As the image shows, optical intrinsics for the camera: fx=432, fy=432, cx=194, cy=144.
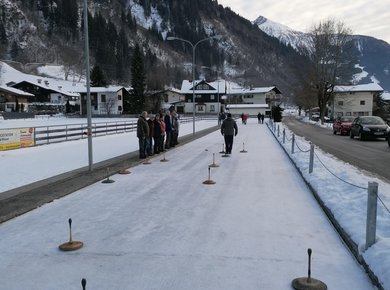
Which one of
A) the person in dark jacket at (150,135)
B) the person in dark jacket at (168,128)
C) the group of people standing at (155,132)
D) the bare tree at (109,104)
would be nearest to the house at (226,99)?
the bare tree at (109,104)

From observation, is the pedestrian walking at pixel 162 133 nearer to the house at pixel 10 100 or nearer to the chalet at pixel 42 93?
the house at pixel 10 100

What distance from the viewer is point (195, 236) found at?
6750 millimetres

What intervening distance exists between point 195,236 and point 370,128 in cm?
2392

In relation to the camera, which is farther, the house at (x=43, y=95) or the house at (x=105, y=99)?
the house at (x=43, y=95)

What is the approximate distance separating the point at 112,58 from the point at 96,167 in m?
157

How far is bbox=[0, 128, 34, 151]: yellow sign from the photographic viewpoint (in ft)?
69.0

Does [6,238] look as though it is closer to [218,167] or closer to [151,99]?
[218,167]

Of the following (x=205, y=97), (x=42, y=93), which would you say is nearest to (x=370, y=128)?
(x=205, y=97)

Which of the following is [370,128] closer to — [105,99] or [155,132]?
[155,132]

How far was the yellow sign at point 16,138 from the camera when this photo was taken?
21.0 m

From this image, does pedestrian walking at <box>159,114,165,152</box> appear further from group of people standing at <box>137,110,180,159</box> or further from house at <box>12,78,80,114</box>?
house at <box>12,78,80,114</box>

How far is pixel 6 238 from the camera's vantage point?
6.75 meters

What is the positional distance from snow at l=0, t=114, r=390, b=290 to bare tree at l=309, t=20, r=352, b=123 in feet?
180

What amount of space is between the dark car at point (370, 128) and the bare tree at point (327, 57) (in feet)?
109
